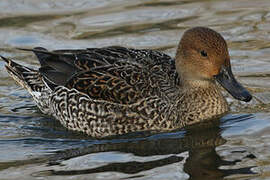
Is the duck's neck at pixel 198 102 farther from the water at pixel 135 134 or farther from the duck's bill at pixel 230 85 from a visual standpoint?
the duck's bill at pixel 230 85

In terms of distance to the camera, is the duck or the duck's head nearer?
the duck's head

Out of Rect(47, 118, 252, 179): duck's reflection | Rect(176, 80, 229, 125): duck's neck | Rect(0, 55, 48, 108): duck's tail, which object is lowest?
Rect(47, 118, 252, 179): duck's reflection

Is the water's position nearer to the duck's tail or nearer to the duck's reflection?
the duck's reflection

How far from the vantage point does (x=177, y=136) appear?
367 inches

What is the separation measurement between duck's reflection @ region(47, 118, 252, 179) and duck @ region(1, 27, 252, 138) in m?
0.21

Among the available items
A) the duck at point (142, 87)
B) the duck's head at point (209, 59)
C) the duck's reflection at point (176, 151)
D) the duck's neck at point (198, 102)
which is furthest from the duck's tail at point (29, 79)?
the duck's head at point (209, 59)

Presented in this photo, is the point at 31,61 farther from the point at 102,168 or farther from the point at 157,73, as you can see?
the point at 102,168

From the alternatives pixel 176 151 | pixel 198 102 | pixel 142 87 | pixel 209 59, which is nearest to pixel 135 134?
pixel 142 87

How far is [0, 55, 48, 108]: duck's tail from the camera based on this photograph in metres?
10.6

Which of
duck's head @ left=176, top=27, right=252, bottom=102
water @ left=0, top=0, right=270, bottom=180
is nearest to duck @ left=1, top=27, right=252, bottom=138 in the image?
duck's head @ left=176, top=27, right=252, bottom=102

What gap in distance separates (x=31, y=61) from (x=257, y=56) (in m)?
3.56

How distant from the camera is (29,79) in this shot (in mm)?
10711

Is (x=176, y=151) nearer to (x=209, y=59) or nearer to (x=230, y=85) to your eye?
(x=230, y=85)

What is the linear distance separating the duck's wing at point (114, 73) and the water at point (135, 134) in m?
0.54
